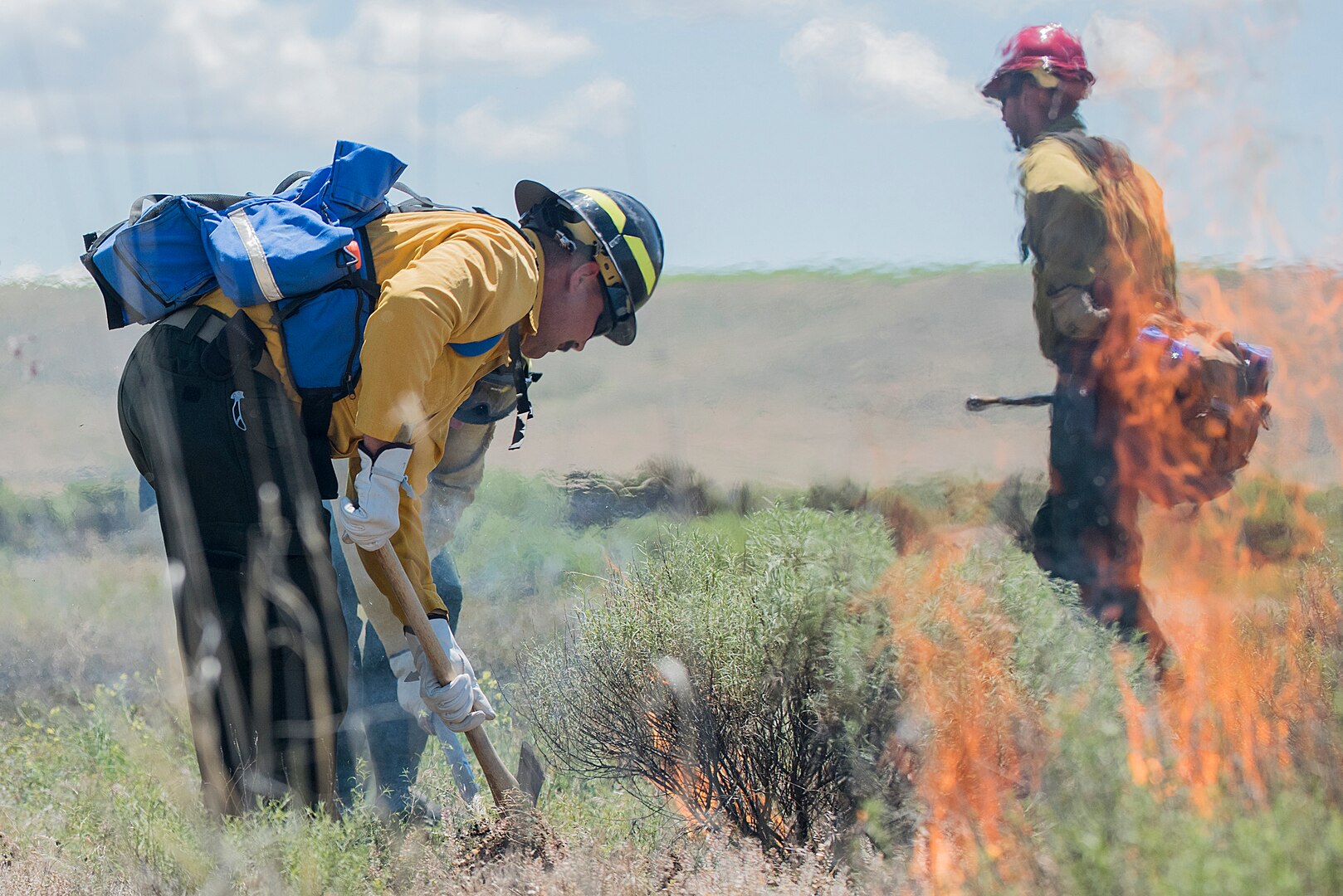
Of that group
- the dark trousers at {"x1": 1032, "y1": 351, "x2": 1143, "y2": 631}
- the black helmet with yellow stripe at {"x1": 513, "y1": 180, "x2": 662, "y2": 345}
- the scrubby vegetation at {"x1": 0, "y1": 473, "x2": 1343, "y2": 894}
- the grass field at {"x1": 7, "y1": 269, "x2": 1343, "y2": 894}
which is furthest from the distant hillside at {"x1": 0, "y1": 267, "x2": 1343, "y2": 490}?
the black helmet with yellow stripe at {"x1": 513, "y1": 180, "x2": 662, "y2": 345}

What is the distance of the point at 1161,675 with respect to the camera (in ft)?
11.0

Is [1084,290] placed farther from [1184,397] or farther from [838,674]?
[838,674]

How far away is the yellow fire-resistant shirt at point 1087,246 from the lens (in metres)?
4.02

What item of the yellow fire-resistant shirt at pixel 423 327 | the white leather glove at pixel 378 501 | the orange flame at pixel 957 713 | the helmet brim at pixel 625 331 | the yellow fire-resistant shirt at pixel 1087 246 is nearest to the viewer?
the orange flame at pixel 957 713

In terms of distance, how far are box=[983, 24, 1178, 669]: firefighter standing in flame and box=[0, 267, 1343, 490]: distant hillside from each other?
1300 mm

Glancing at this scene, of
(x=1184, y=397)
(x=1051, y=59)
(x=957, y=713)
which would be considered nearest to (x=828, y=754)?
(x=957, y=713)

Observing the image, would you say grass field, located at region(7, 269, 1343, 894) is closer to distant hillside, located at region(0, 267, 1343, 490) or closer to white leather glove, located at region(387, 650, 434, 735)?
distant hillside, located at region(0, 267, 1343, 490)

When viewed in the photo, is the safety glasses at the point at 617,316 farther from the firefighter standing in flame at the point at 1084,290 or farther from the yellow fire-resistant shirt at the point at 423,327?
Result: the firefighter standing in flame at the point at 1084,290

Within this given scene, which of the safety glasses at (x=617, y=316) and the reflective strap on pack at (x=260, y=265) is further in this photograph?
the safety glasses at (x=617, y=316)

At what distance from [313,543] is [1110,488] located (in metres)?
2.79

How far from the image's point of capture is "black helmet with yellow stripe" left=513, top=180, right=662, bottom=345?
314 cm

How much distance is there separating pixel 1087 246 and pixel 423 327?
244 centimetres

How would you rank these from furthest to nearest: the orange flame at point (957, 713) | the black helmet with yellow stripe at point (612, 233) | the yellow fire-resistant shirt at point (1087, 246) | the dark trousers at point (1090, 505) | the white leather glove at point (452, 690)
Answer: the dark trousers at point (1090, 505) → the yellow fire-resistant shirt at point (1087, 246) → the black helmet with yellow stripe at point (612, 233) → the white leather glove at point (452, 690) → the orange flame at point (957, 713)

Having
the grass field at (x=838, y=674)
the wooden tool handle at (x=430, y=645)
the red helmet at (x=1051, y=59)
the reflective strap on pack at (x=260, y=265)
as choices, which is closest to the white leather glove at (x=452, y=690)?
the wooden tool handle at (x=430, y=645)
